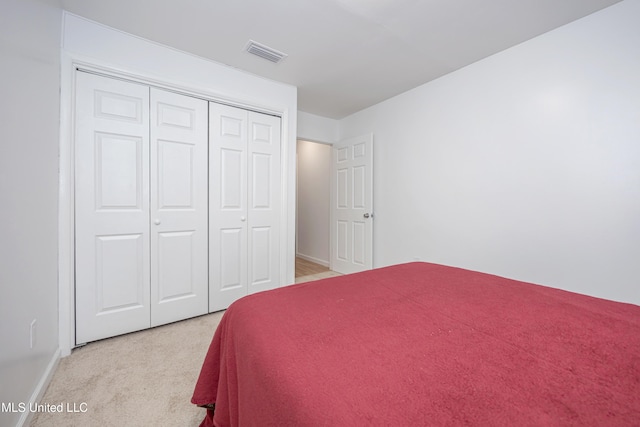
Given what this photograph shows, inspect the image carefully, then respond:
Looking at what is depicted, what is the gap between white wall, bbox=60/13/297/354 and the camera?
1.71m

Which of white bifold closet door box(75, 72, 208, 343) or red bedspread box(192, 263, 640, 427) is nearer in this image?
red bedspread box(192, 263, 640, 427)

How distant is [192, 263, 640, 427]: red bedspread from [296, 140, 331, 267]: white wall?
3.38m

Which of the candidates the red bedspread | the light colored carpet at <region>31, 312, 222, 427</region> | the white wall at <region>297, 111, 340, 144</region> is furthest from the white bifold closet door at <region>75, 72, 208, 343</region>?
the white wall at <region>297, 111, 340, 144</region>

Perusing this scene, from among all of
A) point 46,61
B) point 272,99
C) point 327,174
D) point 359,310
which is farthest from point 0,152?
point 327,174

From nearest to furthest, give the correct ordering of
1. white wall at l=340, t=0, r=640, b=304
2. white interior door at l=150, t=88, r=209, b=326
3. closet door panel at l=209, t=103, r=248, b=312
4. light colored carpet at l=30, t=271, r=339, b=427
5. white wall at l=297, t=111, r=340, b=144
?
light colored carpet at l=30, t=271, r=339, b=427 → white wall at l=340, t=0, r=640, b=304 → white interior door at l=150, t=88, r=209, b=326 → closet door panel at l=209, t=103, r=248, b=312 → white wall at l=297, t=111, r=340, b=144

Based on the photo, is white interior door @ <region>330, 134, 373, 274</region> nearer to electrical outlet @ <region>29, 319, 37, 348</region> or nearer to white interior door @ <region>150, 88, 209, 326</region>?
white interior door @ <region>150, 88, 209, 326</region>

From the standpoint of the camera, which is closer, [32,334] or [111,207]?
[32,334]

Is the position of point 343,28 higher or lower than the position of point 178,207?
higher

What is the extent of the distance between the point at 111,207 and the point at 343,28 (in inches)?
93.0

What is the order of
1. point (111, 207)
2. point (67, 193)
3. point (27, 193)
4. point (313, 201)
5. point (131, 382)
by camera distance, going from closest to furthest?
point (27, 193)
point (131, 382)
point (67, 193)
point (111, 207)
point (313, 201)

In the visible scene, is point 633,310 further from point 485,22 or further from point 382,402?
point 485,22

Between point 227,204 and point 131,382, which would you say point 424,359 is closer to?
point 131,382

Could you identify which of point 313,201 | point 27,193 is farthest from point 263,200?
point 313,201

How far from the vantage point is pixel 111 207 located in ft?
6.29
